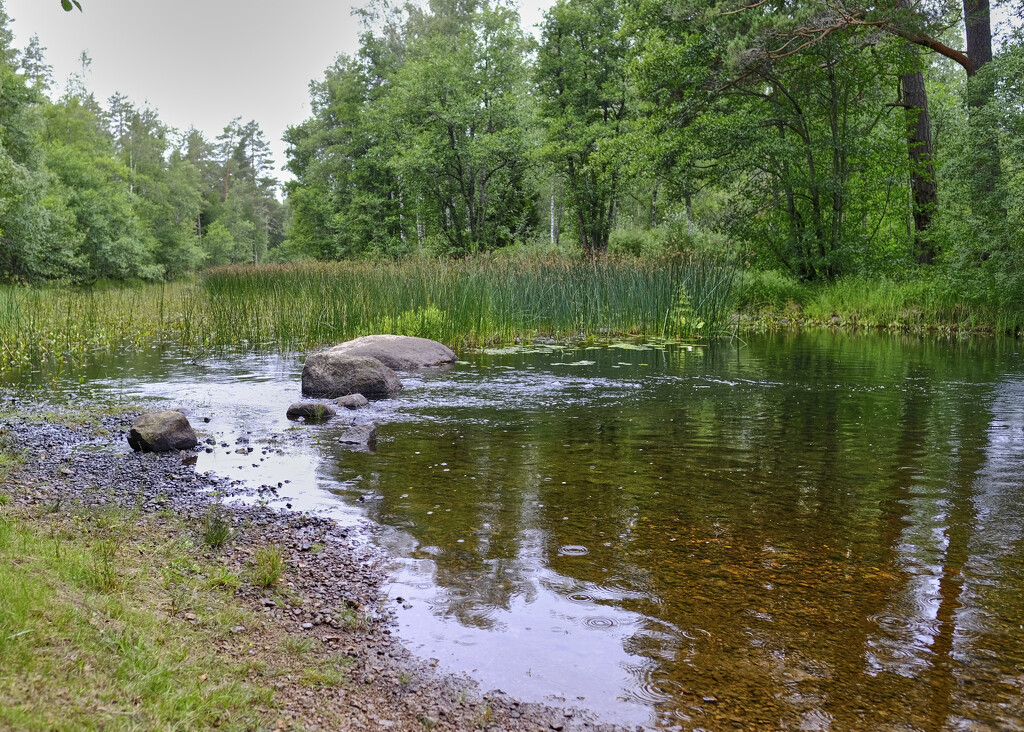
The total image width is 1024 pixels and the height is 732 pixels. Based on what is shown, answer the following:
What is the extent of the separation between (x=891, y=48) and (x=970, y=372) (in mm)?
10759

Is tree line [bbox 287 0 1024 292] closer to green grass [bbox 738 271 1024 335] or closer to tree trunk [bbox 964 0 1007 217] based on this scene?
tree trunk [bbox 964 0 1007 217]

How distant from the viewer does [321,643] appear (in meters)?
2.99

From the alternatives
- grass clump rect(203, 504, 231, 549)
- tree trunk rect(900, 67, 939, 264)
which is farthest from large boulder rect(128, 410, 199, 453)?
tree trunk rect(900, 67, 939, 264)

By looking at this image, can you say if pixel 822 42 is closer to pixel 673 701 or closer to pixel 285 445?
pixel 285 445

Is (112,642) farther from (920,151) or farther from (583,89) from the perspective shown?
(583,89)

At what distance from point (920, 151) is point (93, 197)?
114ft

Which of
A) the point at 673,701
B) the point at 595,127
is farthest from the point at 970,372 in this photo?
the point at 595,127

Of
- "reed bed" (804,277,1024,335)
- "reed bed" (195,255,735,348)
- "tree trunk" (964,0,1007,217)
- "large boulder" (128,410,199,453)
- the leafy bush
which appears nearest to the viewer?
"large boulder" (128,410,199,453)

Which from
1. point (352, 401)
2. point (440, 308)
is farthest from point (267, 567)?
point (440, 308)

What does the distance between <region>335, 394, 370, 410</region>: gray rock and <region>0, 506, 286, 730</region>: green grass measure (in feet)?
16.1

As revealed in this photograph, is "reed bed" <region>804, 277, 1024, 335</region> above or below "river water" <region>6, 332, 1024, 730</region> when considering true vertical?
above

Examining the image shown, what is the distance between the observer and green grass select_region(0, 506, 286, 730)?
207 centimetres

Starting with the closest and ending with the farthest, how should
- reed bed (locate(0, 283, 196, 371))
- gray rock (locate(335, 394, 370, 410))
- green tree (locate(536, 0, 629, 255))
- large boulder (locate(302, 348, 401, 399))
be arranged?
gray rock (locate(335, 394, 370, 410))
large boulder (locate(302, 348, 401, 399))
reed bed (locate(0, 283, 196, 371))
green tree (locate(536, 0, 629, 255))

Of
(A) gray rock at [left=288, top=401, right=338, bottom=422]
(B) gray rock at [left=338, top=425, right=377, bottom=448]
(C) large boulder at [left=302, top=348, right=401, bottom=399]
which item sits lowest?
(B) gray rock at [left=338, top=425, right=377, bottom=448]
